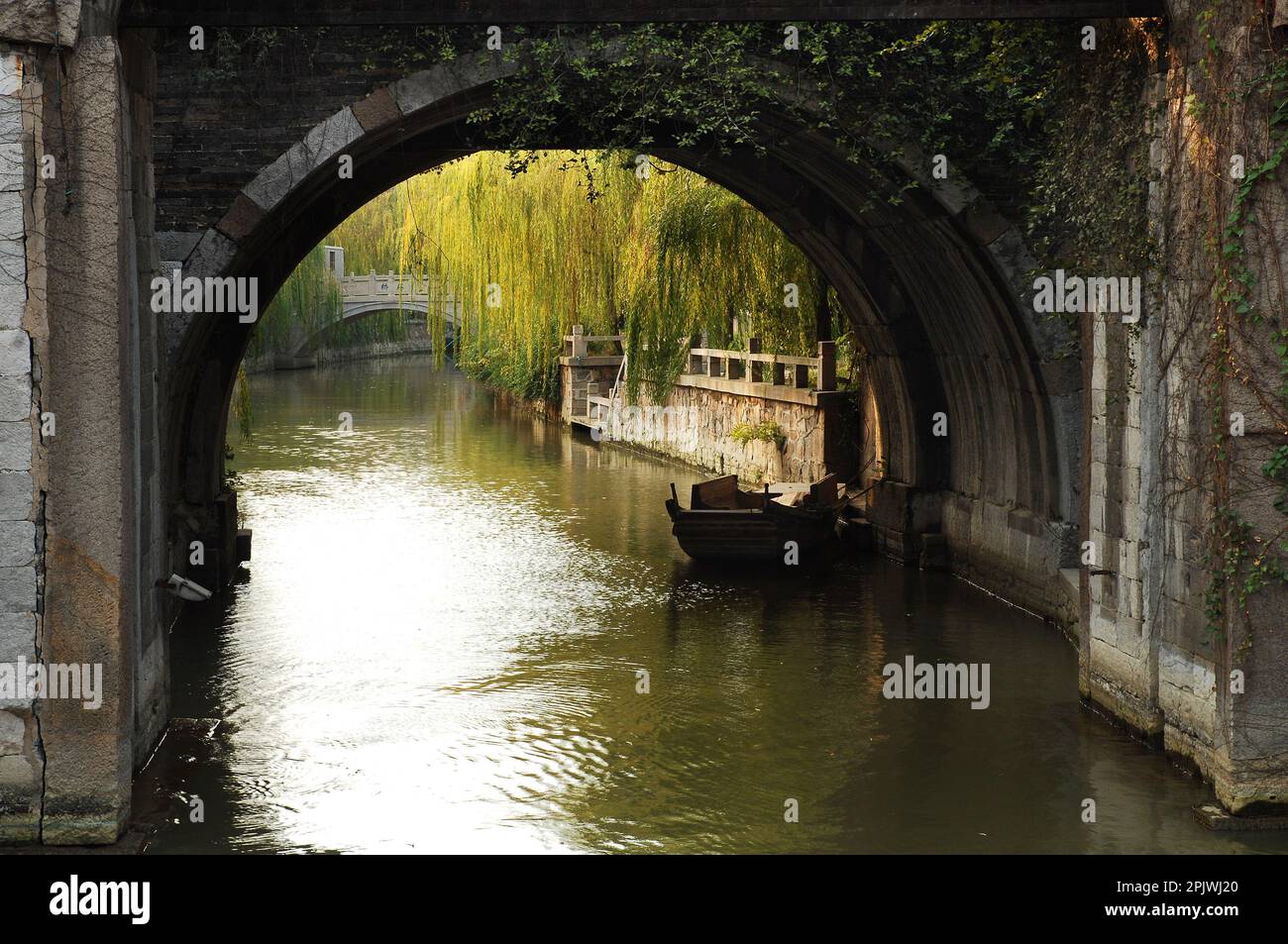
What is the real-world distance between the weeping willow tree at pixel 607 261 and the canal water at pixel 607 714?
311cm

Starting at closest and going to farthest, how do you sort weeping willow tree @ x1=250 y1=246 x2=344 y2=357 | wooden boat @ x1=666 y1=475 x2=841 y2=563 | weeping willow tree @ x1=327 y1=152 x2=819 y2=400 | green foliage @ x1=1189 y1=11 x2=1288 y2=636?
green foliage @ x1=1189 y1=11 x2=1288 y2=636 < wooden boat @ x1=666 y1=475 x2=841 y2=563 < weeping willow tree @ x1=327 y1=152 x2=819 y2=400 < weeping willow tree @ x1=250 y1=246 x2=344 y2=357

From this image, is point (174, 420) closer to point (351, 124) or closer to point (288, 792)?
point (351, 124)

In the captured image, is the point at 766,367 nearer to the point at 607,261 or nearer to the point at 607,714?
the point at 607,261

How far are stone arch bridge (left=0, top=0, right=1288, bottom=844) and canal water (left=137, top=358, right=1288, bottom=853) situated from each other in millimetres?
444

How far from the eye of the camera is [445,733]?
8516mm

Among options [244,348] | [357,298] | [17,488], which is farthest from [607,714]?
[357,298]

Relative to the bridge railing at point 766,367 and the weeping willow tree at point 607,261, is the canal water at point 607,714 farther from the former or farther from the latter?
the weeping willow tree at point 607,261

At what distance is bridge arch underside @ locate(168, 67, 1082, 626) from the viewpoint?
389 inches

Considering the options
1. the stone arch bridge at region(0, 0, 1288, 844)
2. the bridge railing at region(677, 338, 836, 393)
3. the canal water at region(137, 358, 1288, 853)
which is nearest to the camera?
the stone arch bridge at region(0, 0, 1288, 844)

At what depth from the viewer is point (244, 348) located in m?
12.6

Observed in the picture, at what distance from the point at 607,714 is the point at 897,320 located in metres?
5.84

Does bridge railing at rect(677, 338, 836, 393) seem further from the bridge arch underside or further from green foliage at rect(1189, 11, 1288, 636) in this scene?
green foliage at rect(1189, 11, 1288, 636)

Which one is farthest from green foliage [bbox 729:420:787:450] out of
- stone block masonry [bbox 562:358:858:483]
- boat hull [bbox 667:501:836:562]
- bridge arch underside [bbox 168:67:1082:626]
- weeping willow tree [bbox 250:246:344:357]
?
weeping willow tree [bbox 250:246:344:357]

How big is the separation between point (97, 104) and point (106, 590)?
6.29 feet
